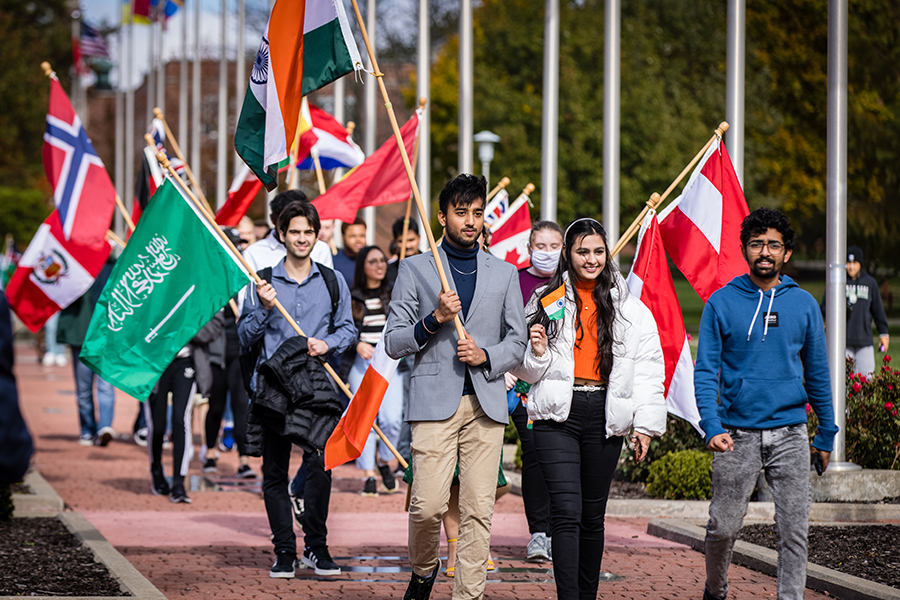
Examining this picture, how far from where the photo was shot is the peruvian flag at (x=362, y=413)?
6.54 meters

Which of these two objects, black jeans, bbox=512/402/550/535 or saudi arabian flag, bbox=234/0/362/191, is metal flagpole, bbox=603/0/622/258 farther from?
saudi arabian flag, bbox=234/0/362/191

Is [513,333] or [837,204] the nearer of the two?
[513,333]

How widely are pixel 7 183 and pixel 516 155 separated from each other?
1050 inches

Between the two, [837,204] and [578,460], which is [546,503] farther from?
[837,204]

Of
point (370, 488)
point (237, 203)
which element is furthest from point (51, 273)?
point (370, 488)

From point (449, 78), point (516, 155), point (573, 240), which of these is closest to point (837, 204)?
point (573, 240)

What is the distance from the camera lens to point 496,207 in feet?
39.0

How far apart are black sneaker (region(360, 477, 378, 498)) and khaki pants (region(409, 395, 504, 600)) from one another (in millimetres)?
4790

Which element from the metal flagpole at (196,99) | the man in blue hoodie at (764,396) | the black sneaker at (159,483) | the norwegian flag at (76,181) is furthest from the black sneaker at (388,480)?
the metal flagpole at (196,99)

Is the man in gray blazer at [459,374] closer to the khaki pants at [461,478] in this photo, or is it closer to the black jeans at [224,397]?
the khaki pants at [461,478]

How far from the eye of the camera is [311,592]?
664 cm

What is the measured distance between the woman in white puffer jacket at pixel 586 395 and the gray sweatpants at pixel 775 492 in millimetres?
380

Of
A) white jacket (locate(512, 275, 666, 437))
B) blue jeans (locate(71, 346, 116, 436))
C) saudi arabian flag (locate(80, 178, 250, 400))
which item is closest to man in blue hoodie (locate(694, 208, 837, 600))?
white jacket (locate(512, 275, 666, 437))

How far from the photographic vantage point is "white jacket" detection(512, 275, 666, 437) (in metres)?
5.57
